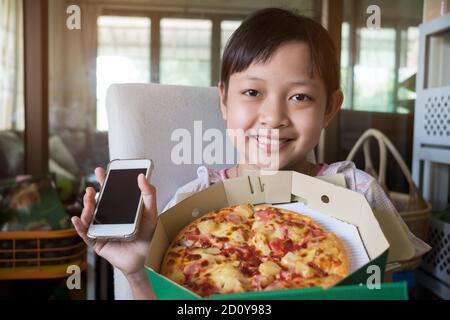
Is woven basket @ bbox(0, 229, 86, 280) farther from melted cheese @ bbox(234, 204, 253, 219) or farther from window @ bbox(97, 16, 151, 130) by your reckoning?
window @ bbox(97, 16, 151, 130)

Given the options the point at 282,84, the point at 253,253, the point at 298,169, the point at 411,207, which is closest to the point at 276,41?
the point at 282,84

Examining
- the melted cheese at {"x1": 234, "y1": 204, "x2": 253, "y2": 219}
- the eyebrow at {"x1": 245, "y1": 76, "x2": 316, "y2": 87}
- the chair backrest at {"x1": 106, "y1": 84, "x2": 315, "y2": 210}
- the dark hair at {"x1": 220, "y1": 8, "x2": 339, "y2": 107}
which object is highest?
the dark hair at {"x1": 220, "y1": 8, "x2": 339, "y2": 107}

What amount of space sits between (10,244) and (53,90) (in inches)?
41.1

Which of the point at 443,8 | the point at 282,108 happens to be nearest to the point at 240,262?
the point at 282,108

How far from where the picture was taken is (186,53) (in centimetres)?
240

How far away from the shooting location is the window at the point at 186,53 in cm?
229

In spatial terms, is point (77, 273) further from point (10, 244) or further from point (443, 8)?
point (443, 8)

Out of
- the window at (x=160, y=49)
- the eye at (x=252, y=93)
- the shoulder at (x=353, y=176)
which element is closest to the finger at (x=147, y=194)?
the eye at (x=252, y=93)

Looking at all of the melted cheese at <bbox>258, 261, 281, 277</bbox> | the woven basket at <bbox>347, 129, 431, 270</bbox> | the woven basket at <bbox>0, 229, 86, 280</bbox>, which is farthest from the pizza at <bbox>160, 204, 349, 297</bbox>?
the woven basket at <bbox>0, 229, 86, 280</bbox>

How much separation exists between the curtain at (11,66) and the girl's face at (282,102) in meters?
0.98

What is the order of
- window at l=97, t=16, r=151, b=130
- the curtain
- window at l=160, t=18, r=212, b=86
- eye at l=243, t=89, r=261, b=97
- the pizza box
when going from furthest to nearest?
1. window at l=160, t=18, r=212, b=86
2. window at l=97, t=16, r=151, b=130
3. the curtain
4. eye at l=243, t=89, r=261, b=97
5. the pizza box

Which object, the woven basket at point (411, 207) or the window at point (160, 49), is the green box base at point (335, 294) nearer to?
the woven basket at point (411, 207)

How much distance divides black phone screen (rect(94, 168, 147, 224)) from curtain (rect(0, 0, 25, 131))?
96 cm

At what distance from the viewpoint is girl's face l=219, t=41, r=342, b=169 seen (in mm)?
656
